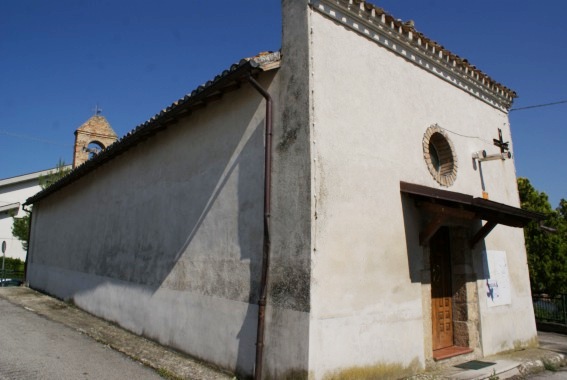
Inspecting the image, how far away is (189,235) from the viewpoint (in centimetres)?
689

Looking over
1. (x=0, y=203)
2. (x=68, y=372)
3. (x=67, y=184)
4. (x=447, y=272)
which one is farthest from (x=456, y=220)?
(x=0, y=203)

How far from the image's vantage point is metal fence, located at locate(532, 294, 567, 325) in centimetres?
1064

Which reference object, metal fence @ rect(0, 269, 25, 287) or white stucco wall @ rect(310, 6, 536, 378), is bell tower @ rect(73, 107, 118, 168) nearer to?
metal fence @ rect(0, 269, 25, 287)

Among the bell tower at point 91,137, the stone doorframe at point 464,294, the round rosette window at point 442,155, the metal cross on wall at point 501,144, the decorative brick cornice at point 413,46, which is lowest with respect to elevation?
the stone doorframe at point 464,294

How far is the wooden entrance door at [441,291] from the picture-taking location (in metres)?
6.77

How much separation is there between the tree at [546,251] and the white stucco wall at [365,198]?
18.9 feet

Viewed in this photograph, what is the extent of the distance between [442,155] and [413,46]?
2.02 metres

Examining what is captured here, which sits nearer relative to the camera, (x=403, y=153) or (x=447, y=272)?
(x=403, y=153)

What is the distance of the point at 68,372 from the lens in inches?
220

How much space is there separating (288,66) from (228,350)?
13.3ft

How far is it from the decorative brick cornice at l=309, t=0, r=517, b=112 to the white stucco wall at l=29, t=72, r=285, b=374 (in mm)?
1435

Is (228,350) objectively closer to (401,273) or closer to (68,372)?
(68,372)

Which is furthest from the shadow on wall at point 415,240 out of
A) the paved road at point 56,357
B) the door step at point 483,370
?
the paved road at point 56,357

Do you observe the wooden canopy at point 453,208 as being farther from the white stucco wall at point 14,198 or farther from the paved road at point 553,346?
the white stucco wall at point 14,198
